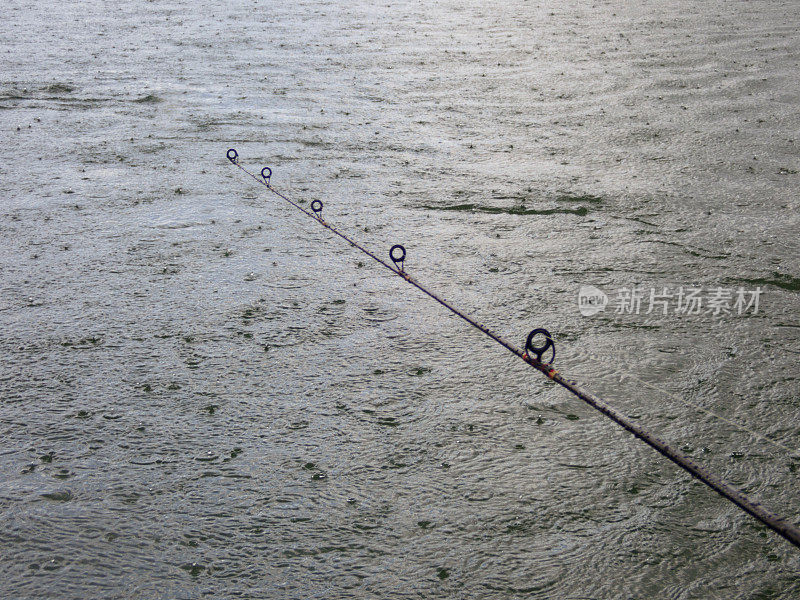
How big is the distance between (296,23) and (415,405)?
9.65 meters

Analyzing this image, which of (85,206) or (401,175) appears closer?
(85,206)

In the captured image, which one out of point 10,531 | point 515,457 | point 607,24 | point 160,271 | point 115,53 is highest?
point 607,24

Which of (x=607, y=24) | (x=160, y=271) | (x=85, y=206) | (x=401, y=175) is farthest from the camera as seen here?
(x=607, y=24)

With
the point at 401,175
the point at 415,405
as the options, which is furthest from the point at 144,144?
the point at 415,405

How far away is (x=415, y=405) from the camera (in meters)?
2.78

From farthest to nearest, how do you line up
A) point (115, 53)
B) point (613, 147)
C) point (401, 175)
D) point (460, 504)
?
1. point (115, 53)
2. point (613, 147)
3. point (401, 175)
4. point (460, 504)

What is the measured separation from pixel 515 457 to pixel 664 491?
1.61ft

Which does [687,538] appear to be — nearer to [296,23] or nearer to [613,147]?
[613,147]

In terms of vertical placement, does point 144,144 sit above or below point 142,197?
above

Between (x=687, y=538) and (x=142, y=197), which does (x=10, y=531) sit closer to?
(x=687, y=538)

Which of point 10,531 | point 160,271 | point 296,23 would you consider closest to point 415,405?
point 10,531

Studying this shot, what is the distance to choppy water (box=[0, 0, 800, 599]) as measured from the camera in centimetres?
213

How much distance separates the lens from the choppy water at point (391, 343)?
2.13m

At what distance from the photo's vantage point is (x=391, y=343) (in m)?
3.18
